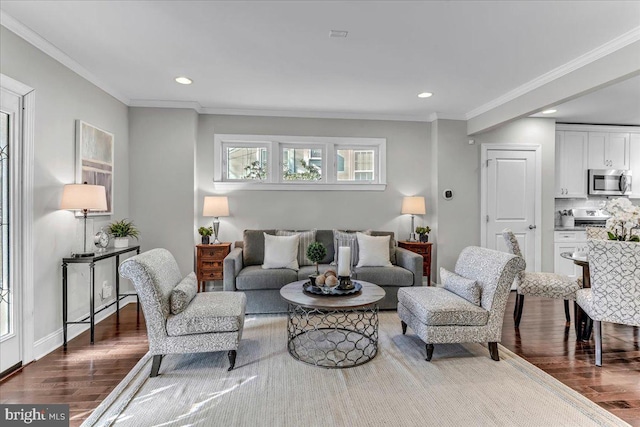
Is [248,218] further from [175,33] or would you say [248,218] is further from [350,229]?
[175,33]

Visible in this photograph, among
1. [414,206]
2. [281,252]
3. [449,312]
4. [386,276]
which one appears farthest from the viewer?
[414,206]

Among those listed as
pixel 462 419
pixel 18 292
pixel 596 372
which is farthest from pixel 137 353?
pixel 596 372

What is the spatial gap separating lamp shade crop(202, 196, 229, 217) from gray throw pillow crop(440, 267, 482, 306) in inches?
111

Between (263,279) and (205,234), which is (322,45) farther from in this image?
(205,234)

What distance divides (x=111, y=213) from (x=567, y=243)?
6.30 meters

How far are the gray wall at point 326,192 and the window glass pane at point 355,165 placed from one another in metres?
0.24

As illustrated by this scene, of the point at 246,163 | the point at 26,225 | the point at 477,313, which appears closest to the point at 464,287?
the point at 477,313

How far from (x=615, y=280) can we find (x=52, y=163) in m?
4.69

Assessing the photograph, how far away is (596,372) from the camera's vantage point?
2.47 metres

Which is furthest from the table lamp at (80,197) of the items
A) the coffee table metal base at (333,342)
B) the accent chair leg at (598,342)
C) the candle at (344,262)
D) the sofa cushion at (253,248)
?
the accent chair leg at (598,342)

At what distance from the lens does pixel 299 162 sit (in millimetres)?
4836

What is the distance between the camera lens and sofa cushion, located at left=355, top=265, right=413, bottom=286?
379cm

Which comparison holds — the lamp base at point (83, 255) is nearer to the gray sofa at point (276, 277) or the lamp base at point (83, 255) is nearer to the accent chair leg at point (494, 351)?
the gray sofa at point (276, 277)

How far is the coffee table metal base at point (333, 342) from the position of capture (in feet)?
8.59
